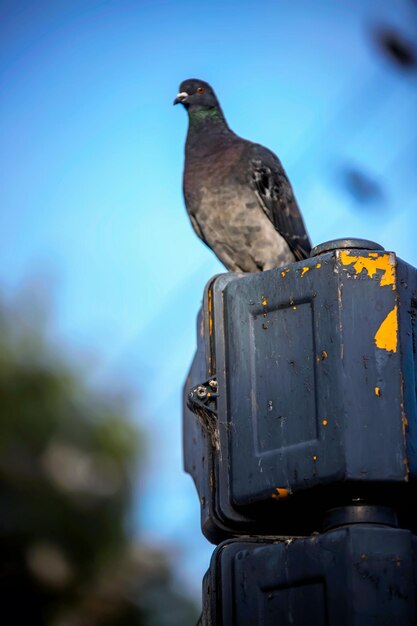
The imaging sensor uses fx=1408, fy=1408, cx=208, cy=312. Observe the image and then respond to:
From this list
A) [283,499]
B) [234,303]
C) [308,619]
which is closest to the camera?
[308,619]

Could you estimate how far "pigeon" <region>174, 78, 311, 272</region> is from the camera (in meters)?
5.00

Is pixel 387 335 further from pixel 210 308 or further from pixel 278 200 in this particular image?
pixel 278 200

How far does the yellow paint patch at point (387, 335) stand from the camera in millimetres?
2090

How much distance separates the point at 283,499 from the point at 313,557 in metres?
0.12

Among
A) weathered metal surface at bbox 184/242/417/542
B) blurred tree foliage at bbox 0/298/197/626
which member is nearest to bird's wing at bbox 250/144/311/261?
blurred tree foliage at bbox 0/298/197/626

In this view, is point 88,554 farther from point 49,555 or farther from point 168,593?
point 168,593

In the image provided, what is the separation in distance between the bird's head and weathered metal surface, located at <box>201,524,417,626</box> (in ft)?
12.4

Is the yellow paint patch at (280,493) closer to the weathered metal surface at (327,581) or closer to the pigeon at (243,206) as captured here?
the weathered metal surface at (327,581)

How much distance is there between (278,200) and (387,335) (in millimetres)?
3042

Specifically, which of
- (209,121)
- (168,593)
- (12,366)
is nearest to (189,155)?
(209,121)

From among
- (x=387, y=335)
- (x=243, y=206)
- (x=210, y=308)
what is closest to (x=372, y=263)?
(x=387, y=335)

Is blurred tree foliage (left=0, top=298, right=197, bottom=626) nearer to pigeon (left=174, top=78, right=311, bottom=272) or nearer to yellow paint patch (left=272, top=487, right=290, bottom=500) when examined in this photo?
pigeon (left=174, top=78, right=311, bottom=272)

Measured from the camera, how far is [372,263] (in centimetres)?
216

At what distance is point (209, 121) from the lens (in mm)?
5633
